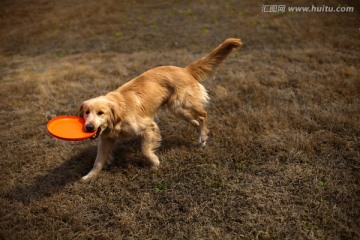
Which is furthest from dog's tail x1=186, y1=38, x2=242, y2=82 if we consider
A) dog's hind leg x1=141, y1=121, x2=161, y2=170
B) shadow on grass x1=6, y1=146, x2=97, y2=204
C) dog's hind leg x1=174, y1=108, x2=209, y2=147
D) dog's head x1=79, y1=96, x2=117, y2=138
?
shadow on grass x1=6, y1=146, x2=97, y2=204

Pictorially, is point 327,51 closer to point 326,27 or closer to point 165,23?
point 326,27

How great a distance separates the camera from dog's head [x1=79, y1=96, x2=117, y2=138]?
3354 mm

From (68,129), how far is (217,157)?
85.9 inches

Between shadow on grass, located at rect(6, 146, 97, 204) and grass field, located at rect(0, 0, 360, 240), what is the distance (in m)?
0.02

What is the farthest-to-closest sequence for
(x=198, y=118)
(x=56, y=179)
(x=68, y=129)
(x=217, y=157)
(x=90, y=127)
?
(x=198, y=118), (x=217, y=157), (x=56, y=179), (x=68, y=129), (x=90, y=127)

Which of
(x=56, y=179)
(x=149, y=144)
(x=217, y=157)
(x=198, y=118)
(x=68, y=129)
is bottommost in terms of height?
(x=56, y=179)

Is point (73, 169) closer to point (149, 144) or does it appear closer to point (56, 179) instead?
point (56, 179)

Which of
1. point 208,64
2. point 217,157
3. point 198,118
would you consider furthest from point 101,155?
point 208,64

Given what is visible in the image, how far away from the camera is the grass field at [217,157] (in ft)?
10.2

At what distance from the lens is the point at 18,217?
3.32 metres

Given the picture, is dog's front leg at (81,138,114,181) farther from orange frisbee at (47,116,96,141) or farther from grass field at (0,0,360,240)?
orange frisbee at (47,116,96,141)

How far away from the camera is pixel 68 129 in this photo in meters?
3.58

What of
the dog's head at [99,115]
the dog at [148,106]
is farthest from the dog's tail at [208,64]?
the dog's head at [99,115]

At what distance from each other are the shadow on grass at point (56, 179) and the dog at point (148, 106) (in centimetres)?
28
